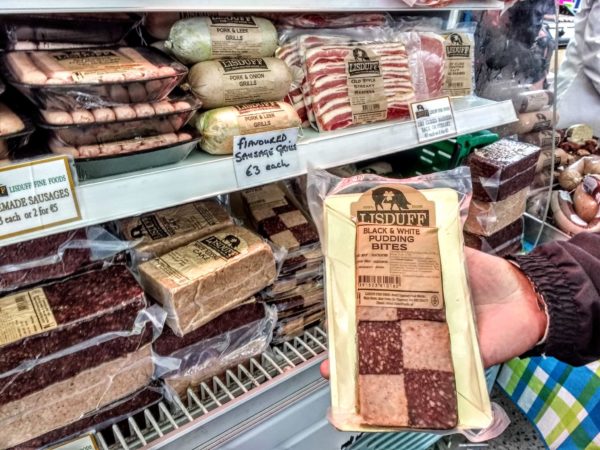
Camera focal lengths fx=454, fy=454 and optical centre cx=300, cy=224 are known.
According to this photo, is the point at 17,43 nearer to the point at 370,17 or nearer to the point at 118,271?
the point at 118,271

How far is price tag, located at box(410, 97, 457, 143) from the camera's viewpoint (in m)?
1.16

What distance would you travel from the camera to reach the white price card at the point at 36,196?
67 cm

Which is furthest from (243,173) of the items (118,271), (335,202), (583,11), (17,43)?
(583,11)

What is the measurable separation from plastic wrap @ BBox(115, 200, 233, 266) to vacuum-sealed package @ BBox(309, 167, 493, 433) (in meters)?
0.29

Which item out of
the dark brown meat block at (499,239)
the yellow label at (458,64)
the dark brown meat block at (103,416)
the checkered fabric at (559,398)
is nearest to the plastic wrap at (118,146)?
the dark brown meat block at (103,416)

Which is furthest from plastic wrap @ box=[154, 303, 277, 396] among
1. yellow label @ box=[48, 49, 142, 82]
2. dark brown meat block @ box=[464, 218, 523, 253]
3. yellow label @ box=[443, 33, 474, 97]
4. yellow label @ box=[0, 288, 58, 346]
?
yellow label @ box=[443, 33, 474, 97]

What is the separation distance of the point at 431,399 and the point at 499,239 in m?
0.91

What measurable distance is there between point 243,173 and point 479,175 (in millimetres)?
869

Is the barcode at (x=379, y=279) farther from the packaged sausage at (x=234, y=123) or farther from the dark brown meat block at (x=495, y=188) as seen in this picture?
the dark brown meat block at (x=495, y=188)

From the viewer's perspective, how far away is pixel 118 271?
0.99m

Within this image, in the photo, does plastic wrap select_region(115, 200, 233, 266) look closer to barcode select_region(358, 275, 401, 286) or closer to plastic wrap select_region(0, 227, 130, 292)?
plastic wrap select_region(0, 227, 130, 292)

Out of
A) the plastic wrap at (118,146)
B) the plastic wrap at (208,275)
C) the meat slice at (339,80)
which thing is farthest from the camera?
the meat slice at (339,80)

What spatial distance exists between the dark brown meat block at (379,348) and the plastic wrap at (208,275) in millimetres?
307

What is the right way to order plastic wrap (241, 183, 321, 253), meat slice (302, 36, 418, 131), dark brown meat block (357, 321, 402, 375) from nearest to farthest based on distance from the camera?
dark brown meat block (357, 321, 402, 375)
meat slice (302, 36, 418, 131)
plastic wrap (241, 183, 321, 253)
